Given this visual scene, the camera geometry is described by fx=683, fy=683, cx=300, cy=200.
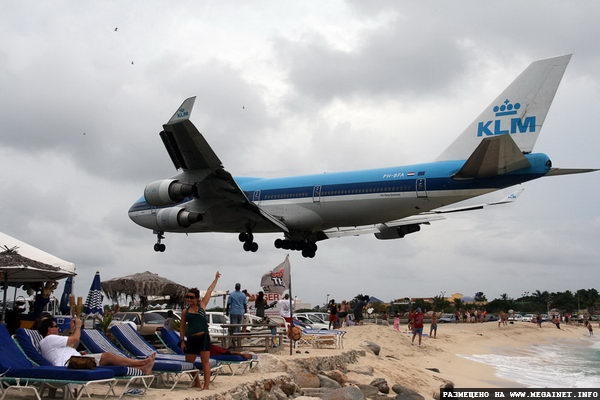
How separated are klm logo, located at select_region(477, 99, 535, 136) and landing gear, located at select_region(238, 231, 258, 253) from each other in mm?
9290

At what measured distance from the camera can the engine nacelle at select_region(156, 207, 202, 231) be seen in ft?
82.0

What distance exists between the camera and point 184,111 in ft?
69.1

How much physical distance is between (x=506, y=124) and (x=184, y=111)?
10.2 m

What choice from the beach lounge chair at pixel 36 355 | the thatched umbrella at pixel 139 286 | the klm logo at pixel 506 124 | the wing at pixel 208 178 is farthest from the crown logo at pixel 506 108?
the beach lounge chair at pixel 36 355

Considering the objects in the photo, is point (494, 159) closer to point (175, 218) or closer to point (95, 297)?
Answer: point (95, 297)

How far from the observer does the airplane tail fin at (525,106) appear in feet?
69.0

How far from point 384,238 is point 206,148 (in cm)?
999

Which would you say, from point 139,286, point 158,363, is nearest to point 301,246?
point 139,286

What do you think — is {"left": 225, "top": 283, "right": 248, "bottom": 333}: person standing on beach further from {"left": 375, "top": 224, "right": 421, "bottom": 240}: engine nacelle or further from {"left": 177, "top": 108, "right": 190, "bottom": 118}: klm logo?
{"left": 375, "top": 224, "right": 421, "bottom": 240}: engine nacelle

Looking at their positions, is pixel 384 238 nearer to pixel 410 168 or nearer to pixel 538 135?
pixel 410 168

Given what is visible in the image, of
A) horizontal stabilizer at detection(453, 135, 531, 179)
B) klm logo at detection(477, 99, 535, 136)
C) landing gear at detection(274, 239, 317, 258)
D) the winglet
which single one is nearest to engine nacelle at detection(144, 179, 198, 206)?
the winglet

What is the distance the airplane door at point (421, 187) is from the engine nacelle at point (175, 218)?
8.10 meters

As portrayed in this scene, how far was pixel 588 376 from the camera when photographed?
84.5ft

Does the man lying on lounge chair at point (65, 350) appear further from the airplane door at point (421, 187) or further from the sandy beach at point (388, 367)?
the airplane door at point (421, 187)
